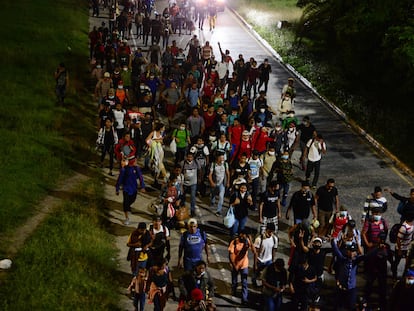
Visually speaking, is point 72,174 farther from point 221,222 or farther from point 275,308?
point 275,308

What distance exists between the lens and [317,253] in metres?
11.5

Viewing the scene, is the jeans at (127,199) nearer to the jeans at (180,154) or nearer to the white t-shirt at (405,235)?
the jeans at (180,154)

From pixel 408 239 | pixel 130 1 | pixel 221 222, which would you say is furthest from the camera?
pixel 130 1

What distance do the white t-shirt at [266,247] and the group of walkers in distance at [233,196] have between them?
0.02m

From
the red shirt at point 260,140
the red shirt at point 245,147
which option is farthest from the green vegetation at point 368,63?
the red shirt at point 245,147

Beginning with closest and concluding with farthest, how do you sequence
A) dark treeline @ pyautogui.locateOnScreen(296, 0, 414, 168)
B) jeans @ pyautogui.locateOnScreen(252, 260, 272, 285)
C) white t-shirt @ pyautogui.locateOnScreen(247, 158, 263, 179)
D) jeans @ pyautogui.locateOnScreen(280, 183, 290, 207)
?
jeans @ pyautogui.locateOnScreen(252, 260, 272, 285) → white t-shirt @ pyautogui.locateOnScreen(247, 158, 263, 179) → jeans @ pyautogui.locateOnScreen(280, 183, 290, 207) → dark treeline @ pyautogui.locateOnScreen(296, 0, 414, 168)

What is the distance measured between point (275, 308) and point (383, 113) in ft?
52.0

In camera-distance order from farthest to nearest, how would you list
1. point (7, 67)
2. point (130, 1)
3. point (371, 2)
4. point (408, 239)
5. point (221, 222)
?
point (130, 1) → point (7, 67) → point (371, 2) → point (221, 222) → point (408, 239)

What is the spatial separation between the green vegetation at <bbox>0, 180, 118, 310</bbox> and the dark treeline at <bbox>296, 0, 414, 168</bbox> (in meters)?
11.4

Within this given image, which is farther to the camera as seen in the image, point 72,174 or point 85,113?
point 85,113

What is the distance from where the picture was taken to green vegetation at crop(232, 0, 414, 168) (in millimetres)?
22891

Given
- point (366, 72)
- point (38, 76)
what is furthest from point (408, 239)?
point (38, 76)

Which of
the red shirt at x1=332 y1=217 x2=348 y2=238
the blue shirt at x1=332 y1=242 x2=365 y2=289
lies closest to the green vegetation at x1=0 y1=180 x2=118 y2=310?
the blue shirt at x1=332 y1=242 x2=365 y2=289

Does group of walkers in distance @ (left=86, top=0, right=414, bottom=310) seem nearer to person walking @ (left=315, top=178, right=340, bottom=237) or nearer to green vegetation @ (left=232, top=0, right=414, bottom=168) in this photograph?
person walking @ (left=315, top=178, right=340, bottom=237)
